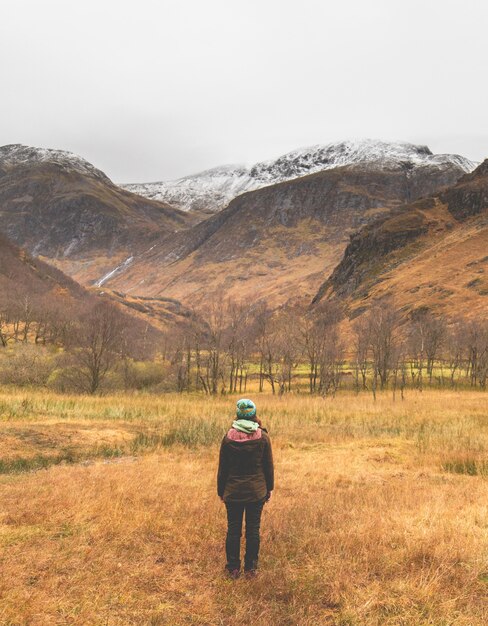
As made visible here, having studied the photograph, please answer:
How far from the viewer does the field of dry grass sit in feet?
15.9

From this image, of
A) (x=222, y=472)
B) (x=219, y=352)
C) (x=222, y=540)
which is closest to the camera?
(x=222, y=472)

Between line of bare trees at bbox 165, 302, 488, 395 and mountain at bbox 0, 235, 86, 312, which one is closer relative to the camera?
line of bare trees at bbox 165, 302, 488, 395

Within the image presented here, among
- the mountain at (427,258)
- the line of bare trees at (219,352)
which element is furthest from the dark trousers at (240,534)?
the mountain at (427,258)

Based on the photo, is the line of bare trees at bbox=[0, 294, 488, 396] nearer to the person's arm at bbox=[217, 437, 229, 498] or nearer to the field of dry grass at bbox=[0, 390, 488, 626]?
the field of dry grass at bbox=[0, 390, 488, 626]

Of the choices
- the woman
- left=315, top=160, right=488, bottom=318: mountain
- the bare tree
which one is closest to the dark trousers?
the woman

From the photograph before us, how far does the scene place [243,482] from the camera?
5.66 metres

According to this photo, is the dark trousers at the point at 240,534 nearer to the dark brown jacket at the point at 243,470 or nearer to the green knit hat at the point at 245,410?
the dark brown jacket at the point at 243,470

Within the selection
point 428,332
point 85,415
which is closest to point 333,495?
point 85,415

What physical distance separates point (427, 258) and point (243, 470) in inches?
4699

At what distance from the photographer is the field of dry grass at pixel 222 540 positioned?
4848 mm

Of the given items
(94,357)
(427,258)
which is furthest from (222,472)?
(427,258)

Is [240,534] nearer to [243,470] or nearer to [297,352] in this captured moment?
[243,470]

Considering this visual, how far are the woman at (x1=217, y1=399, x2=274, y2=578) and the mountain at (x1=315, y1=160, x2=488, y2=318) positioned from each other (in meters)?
81.3

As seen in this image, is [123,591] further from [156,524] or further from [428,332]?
[428,332]
